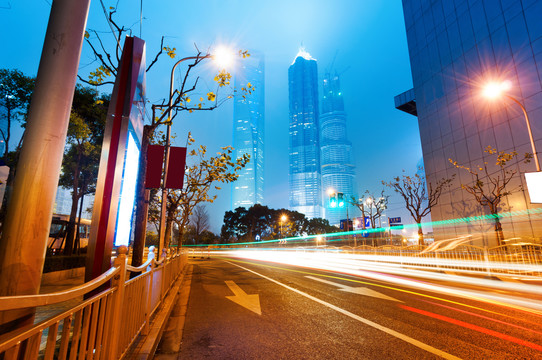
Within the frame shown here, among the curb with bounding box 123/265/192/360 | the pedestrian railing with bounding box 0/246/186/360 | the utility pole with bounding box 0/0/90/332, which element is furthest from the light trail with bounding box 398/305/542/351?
the utility pole with bounding box 0/0/90/332

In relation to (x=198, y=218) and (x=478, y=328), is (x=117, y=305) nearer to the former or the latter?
(x=478, y=328)

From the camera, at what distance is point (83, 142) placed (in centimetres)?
2220

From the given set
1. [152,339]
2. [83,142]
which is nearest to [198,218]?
[83,142]

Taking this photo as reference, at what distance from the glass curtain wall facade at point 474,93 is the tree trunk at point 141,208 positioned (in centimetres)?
2822

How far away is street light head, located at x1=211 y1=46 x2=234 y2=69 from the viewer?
870cm

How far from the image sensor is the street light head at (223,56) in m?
8.70

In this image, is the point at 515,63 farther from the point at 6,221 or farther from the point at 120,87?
the point at 6,221

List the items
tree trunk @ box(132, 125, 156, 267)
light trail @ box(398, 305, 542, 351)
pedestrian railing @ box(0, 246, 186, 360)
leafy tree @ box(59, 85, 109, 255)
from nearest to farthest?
pedestrian railing @ box(0, 246, 186, 360)
light trail @ box(398, 305, 542, 351)
tree trunk @ box(132, 125, 156, 267)
leafy tree @ box(59, 85, 109, 255)

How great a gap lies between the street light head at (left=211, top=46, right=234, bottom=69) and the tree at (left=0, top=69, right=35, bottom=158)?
55.8 ft

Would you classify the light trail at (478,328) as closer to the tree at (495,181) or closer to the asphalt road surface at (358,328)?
the asphalt road surface at (358,328)

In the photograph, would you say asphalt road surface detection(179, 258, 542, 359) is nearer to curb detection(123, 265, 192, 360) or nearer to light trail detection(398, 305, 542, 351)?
light trail detection(398, 305, 542, 351)

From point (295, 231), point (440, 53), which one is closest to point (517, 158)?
point (440, 53)

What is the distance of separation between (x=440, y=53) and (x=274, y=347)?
133 feet

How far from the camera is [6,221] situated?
2207 millimetres
